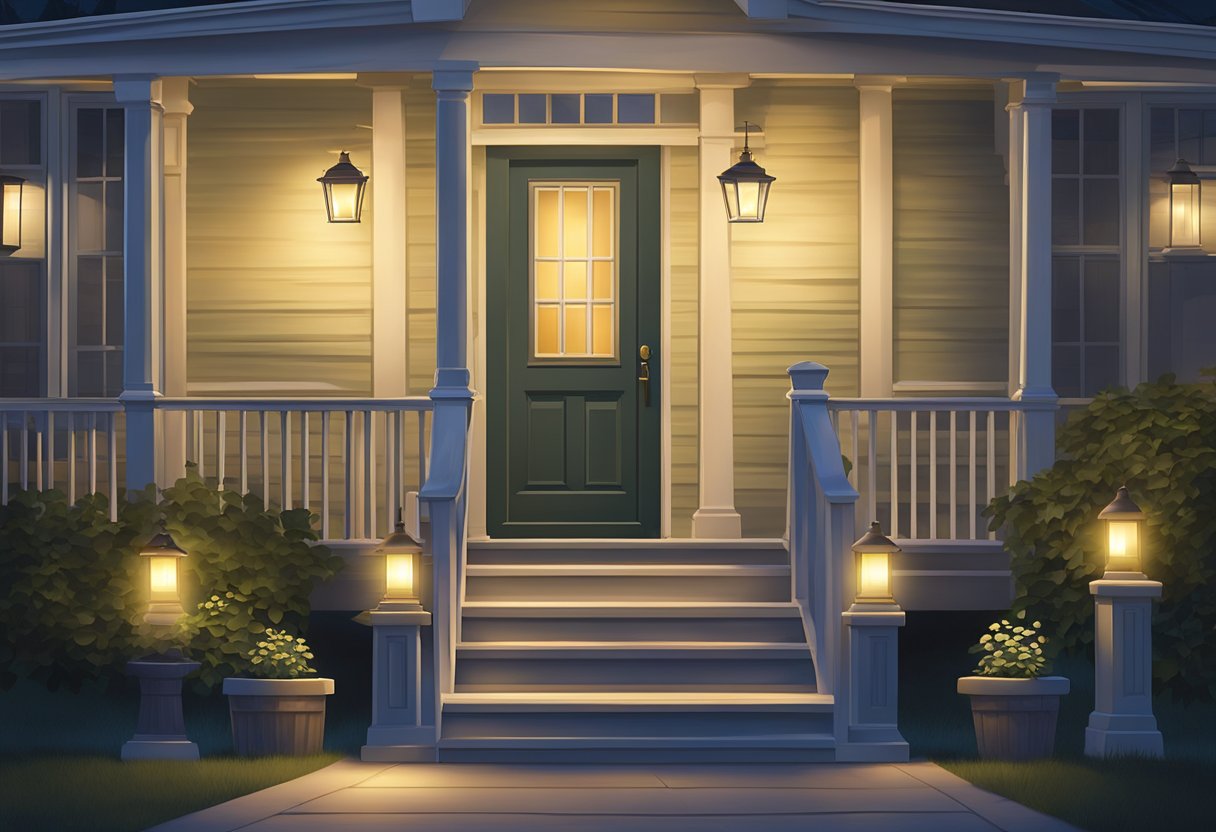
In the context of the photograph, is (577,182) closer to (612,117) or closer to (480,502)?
(612,117)

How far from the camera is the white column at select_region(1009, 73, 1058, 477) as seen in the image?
996 centimetres

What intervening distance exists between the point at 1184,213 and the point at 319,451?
558 centimetres

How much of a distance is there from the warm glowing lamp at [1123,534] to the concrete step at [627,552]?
2.05m

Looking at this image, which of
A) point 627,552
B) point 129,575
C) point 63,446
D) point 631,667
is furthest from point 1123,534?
point 63,446

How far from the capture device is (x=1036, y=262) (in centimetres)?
1000

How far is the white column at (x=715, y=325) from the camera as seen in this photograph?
10797 millimetres

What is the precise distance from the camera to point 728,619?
9.53 metres

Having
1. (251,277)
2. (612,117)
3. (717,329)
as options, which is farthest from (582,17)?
(251,277)

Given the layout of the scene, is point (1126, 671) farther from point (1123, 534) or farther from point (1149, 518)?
point (1149, 518)

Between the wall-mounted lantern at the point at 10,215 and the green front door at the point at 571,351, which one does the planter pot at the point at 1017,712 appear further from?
the wall-mounted lantern at the point at 10,215

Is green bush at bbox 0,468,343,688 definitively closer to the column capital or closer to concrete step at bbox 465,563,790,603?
concrete step at bbox 465,563,790,603

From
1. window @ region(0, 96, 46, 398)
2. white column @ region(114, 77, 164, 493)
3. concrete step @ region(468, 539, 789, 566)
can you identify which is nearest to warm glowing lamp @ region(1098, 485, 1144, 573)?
concrete step @ region(468, 539, 789, 566)

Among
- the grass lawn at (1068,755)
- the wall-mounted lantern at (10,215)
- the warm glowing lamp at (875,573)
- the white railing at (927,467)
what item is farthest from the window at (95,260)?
the grass lawn at (1068,755)

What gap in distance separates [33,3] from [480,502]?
18.8 feet
